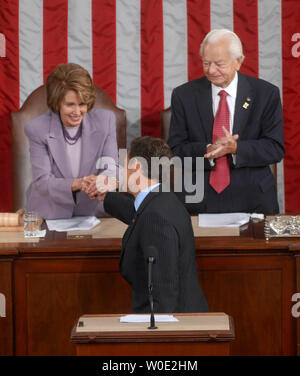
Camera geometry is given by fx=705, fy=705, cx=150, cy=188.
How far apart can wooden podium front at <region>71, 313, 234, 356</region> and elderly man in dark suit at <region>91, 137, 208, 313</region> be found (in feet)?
1.41

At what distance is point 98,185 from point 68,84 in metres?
0.62

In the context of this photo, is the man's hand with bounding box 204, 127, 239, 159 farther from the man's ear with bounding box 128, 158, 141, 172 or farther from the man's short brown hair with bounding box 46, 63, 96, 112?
the man's ear with bounding box 128, 158, 141, 172

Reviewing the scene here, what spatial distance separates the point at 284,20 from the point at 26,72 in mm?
1976

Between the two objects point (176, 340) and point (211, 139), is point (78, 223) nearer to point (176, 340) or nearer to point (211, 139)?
point (211, 139)

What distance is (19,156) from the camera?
4.86 m

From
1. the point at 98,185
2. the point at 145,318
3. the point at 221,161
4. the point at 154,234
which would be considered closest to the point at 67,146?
the point at 98,185

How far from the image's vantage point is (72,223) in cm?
375

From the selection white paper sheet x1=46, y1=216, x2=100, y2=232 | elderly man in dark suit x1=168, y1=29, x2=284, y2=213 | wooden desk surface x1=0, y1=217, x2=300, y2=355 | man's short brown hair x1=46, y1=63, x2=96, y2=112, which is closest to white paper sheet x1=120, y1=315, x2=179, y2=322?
wooden desk surface x1=0, y1=217, x2=300, y2=355

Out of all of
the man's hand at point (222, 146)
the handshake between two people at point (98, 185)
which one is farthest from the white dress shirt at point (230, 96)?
the handshake between two people at point (98, 185)

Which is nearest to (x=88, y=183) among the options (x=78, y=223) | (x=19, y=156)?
(x=78, y=223)

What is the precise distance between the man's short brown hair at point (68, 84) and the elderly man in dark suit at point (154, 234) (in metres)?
1.26

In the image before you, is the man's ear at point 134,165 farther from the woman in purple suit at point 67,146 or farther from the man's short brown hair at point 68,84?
the man's short brown hair at point 68,84

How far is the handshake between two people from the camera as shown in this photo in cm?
363

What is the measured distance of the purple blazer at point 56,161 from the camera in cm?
392
